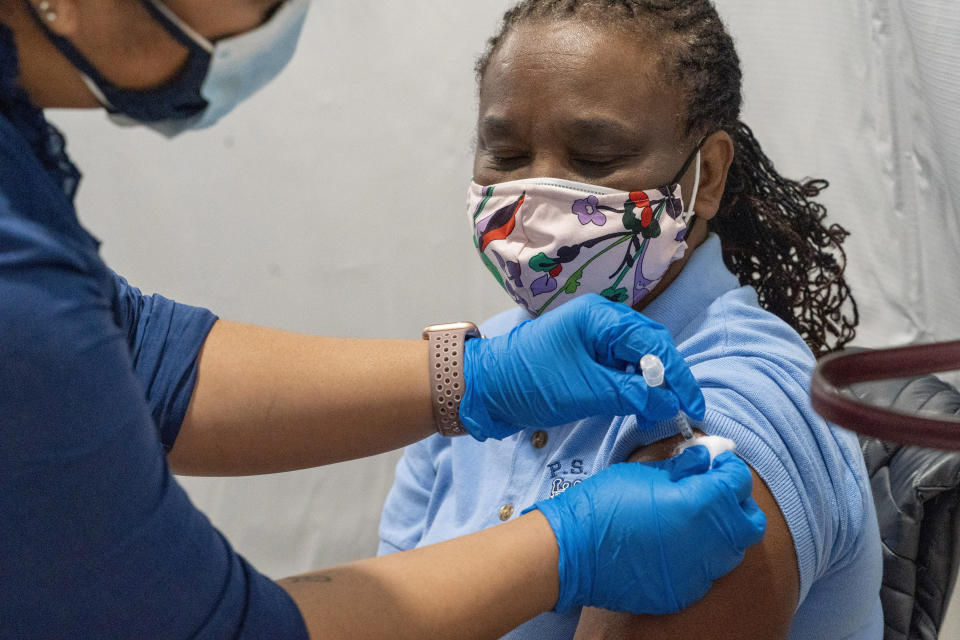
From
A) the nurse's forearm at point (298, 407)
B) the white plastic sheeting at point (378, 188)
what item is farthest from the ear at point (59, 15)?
the white plastic sheeting at point (378, 188)

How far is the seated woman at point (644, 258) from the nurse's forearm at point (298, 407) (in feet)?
0.63

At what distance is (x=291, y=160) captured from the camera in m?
2.38

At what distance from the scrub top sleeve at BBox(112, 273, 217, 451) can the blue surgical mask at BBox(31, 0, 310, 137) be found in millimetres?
374

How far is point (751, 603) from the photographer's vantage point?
3.31ft

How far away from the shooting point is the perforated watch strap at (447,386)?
3.83 feet

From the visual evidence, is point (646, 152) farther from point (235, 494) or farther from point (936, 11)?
point (235, 494)

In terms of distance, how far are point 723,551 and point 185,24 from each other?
75 cm

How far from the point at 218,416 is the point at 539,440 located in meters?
0.43

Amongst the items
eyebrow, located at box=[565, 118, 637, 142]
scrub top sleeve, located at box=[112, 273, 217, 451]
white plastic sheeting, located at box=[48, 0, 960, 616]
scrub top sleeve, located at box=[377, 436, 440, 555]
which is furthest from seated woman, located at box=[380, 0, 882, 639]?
white plastic sheeting, located at box=[48, 0, 960, 616]

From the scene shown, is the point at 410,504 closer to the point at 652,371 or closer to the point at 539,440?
the point at 539,440

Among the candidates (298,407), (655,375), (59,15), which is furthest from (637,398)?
(59,15)

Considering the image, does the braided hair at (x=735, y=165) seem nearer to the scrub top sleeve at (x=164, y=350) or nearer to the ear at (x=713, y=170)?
the ear at (x=713, y=170)

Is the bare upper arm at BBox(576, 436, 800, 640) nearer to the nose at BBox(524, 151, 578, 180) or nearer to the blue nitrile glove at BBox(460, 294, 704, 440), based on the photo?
the blue nitrile glove at BBox(460, 294, 704, 440)

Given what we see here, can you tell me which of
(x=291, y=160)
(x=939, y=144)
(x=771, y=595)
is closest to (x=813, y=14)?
(x=939, y=144)
